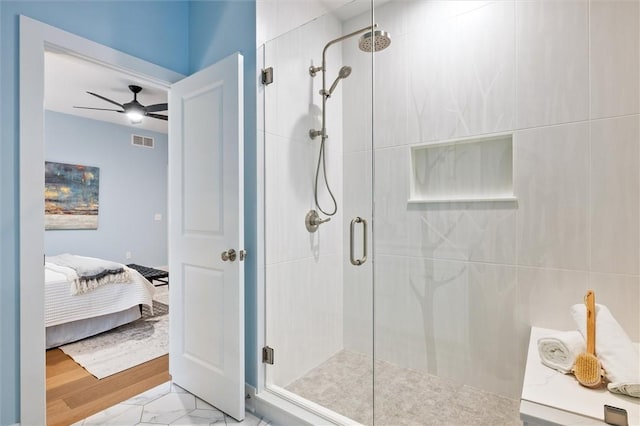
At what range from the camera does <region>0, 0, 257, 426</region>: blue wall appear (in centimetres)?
155

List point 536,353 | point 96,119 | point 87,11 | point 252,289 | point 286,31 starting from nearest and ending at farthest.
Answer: point 536,353 → point 87,11 → point 252,289 → point 286,31 → point 96,119

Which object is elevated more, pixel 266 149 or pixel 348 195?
pixel 266 149

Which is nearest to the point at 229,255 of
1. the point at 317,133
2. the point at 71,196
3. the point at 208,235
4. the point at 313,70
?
the point at 208,235

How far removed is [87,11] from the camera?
5.95 ft

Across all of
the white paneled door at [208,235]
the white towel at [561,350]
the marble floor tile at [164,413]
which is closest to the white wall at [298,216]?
the white paneled door at [208,235]

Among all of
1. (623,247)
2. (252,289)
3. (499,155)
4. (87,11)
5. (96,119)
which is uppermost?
(96,119)

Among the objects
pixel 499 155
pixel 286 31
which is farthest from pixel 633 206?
pixel 286 31

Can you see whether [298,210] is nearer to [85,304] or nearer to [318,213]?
[318,213]

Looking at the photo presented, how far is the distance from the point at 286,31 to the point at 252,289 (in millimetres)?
1615

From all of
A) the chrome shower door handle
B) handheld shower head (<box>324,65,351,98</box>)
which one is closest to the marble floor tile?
the chrome shower door handle

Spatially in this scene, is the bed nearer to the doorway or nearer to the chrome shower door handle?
the doorway

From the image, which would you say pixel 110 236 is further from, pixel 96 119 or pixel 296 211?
pixel 296 211

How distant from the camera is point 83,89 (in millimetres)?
4109

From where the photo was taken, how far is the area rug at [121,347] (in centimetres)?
251
